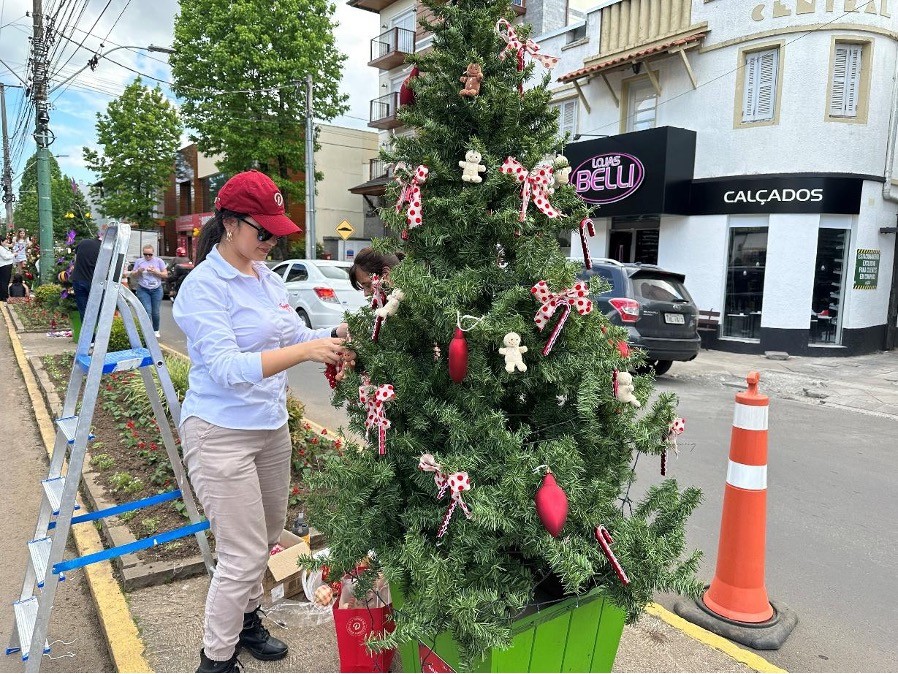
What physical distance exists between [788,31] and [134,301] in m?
14.0

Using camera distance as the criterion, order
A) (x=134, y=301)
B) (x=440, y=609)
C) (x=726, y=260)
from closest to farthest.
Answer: (x=440, y=609) < (x=134, y=301) < (x=726, y=260)

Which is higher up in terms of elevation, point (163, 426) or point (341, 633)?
point (163, 426)

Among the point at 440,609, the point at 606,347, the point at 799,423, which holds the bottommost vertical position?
the point at 799,423

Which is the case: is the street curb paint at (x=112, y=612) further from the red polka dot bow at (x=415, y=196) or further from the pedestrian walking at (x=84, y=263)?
the pedestrian walking at (x=84, y=263)

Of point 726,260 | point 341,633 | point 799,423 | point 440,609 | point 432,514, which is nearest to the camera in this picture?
point 440,609

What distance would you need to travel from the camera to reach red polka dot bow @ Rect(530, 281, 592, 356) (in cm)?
191

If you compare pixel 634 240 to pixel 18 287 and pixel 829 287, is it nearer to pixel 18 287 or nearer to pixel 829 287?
pixel 829 287

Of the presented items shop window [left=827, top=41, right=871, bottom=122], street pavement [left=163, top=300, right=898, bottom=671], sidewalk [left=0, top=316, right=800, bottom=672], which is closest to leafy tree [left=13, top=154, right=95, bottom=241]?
shop window [left=827, top=41, right=871, bottom=122]

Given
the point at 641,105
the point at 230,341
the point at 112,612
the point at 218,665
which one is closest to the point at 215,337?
the point at 230,341

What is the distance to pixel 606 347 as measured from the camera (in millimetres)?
2119

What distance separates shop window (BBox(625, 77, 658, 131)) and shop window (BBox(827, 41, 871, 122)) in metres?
3.65

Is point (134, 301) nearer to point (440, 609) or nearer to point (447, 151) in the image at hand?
point (447, 151)

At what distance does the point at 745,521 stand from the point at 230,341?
245 cm

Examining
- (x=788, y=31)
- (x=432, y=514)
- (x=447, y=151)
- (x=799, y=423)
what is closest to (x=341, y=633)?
(x=432, y=514)
